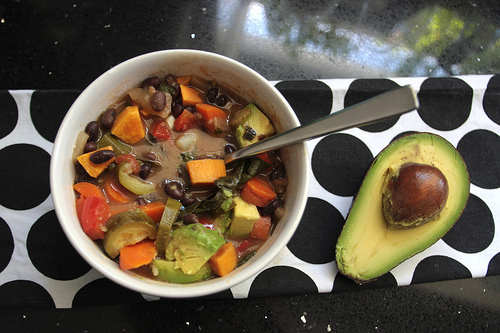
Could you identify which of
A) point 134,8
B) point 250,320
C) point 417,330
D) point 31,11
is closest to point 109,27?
point 134,8

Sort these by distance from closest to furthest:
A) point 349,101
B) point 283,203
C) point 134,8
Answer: point 283,203, point 349,101, point 134,8

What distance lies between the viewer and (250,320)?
83.6 inches

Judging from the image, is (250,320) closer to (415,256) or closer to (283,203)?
(283,203)

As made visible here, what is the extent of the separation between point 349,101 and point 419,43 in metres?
0.76

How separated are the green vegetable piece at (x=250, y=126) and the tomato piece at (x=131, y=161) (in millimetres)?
474

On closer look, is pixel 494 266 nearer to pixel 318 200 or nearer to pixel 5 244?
pixel 318 200

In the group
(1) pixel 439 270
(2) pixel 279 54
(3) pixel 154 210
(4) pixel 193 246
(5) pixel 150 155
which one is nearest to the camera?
(4) pixel 193 246

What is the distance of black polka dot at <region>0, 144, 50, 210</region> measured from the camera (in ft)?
6.76

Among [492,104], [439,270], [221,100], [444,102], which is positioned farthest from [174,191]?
[492,104]

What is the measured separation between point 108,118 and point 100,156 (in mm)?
202

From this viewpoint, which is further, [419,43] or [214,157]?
[419,43]

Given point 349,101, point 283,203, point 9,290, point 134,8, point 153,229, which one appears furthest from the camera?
point 134,8

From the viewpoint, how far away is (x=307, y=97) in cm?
226

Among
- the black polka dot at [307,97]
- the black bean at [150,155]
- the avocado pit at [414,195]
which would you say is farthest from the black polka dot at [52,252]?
the avocado pit at [414,195]
